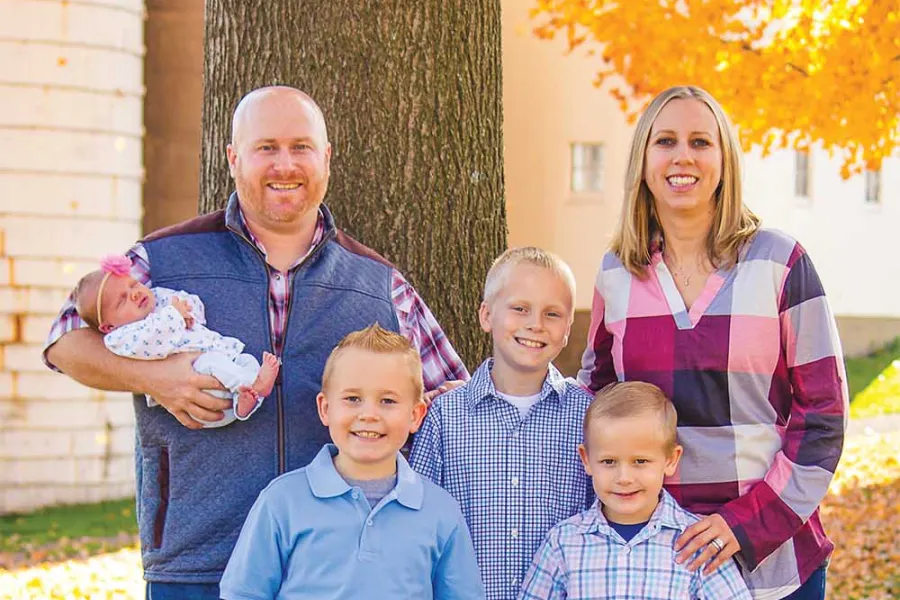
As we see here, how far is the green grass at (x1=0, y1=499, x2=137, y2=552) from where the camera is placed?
885cm

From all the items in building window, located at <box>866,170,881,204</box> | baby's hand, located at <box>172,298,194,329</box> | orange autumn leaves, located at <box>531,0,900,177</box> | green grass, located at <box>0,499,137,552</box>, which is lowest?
green grass, located at <box>0,499,137,552</box>

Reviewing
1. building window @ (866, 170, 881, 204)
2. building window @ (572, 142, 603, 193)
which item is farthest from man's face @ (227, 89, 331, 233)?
building window @ (866, 170, 881, 204)

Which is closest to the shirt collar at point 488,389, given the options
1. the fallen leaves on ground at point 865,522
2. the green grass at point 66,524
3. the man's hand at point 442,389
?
the man's hand at point 442,389

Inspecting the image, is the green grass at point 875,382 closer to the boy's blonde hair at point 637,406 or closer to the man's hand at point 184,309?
the boy's blonde hair at point 637,406

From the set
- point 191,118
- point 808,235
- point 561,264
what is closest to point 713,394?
point 561,264

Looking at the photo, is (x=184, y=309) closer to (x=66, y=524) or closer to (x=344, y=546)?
(x=344, y=546)

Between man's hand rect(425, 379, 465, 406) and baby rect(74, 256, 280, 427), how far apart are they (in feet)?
1.66

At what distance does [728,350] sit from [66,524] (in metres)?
6.91

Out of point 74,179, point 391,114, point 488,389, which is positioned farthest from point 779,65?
point 488,389

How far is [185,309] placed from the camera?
11.9 feet

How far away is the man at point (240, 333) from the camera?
365 centimetres

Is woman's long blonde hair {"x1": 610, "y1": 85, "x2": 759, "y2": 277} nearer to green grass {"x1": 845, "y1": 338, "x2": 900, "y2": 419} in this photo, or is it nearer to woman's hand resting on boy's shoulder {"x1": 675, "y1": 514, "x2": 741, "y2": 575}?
woman's hand resting on boy's shoulder {"x1": 675, "y1": 514, "x2": 741, "y2": 575}

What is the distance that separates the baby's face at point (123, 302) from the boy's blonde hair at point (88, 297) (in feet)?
0.08

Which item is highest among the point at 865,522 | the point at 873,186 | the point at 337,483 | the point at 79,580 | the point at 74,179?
the point at 873,186
